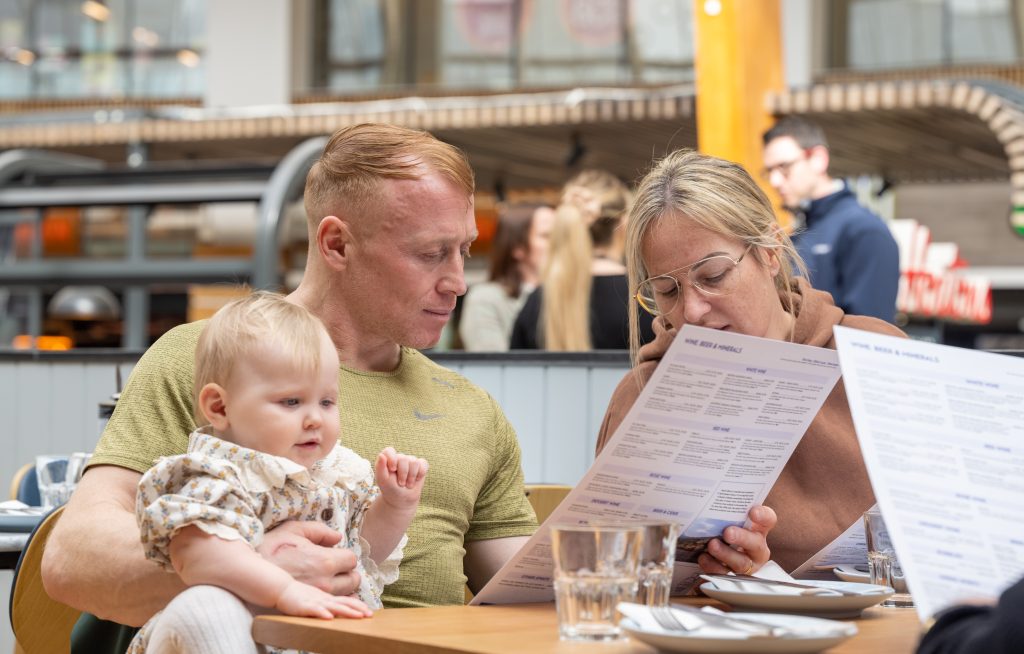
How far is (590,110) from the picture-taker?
982cm

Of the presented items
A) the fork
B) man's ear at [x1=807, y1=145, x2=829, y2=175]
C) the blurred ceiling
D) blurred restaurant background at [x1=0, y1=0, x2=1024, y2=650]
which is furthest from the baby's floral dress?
the blurred ceiling

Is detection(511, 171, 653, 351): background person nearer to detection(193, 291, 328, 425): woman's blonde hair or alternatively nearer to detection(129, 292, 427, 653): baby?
detection(129, 292, 427, 653): baby

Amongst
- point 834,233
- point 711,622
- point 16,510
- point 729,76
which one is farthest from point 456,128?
point 711,622

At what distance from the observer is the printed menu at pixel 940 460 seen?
127 centimetres

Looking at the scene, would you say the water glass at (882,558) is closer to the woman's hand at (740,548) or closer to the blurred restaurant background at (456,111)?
the woman's hand at (740,548)

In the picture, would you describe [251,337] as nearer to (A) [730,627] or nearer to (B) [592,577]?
(B) [592,577]

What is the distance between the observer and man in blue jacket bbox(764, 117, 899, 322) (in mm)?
4871

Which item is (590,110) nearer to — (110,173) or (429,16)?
(110,173)

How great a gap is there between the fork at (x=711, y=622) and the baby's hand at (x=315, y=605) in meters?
0.34

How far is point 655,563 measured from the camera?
142cm

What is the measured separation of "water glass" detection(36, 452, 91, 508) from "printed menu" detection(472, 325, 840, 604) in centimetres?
182

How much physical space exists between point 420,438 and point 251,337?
0.48 metres

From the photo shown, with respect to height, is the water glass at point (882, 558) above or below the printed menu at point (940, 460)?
below

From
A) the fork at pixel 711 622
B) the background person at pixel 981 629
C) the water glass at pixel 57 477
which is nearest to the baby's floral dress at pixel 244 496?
the fork at pixel 711 622
